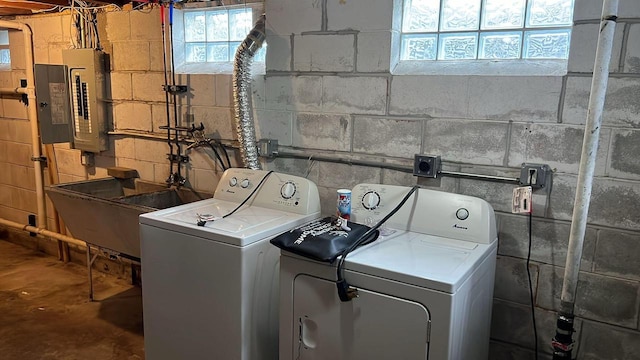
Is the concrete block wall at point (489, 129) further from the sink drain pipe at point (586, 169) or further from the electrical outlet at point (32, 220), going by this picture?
the electrical outlet at point (32, 220)

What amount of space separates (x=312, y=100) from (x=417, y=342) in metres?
1.43

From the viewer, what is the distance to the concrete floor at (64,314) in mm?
2723

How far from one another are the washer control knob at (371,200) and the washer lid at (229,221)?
0.30m

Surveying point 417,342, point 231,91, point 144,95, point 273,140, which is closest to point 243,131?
point 273,140

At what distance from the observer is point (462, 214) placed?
1.91 metres

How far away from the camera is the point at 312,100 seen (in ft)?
8.23

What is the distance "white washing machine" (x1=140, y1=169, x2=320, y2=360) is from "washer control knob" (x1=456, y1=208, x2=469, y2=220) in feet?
2.31

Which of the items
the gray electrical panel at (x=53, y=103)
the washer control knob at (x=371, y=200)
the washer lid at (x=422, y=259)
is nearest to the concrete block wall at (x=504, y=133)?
the washer control knob at (x=371, y=200)

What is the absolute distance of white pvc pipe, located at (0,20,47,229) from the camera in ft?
12.5

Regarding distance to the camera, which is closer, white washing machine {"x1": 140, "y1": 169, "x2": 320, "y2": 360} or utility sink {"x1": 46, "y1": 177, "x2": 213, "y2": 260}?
white washing machine {"x1": 140, "y1": 169, "x2": 320, "y2": 360}

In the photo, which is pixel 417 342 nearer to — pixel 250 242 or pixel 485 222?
pixel 485 222

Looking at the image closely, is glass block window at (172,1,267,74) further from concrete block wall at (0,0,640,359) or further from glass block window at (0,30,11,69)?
glass block window at (0,30,11,69)

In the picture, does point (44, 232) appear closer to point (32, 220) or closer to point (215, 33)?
point (32, 220)

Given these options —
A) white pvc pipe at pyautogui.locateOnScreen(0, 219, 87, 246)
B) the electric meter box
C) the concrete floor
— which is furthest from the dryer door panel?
white pvc pipe at pyautogui.locateOnScreen(0, 219, 87, 246)
